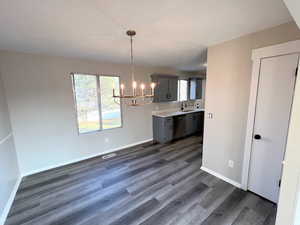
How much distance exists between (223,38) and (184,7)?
1122 millimetres

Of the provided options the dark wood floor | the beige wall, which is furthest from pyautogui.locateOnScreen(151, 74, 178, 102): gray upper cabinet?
the dark wood floor

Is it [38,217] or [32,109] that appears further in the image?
[32,109]

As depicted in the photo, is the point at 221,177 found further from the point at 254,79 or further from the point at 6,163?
the point at 6,163

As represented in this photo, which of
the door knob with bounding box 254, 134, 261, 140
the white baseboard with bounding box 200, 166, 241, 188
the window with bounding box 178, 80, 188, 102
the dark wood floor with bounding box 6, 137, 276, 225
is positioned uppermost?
the window with bounding box 178, 80, 188, 102

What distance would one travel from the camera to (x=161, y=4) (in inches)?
50.2

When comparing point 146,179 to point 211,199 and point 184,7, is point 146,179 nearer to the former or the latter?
point 211,199

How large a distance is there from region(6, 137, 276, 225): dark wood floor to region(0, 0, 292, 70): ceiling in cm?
241

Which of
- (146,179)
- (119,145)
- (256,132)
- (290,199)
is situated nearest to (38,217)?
(146,179)

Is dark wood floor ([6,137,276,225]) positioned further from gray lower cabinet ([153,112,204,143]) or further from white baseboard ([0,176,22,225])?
gray lower cabinet ([153,112,204,143])

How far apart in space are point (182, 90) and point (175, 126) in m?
1.71

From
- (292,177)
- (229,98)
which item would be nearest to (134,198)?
(292,177)

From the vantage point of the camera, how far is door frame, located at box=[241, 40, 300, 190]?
1632 mm

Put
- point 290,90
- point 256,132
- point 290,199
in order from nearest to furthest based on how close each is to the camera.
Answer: point 290,199
point 290,90
point 256,132

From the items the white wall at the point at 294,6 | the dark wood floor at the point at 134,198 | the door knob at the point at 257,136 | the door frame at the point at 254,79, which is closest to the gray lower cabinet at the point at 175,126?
the dark wood floor at the point at 134,198
